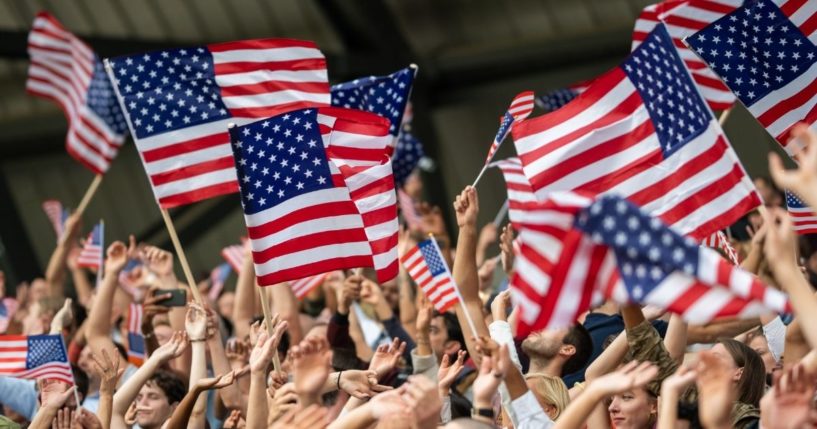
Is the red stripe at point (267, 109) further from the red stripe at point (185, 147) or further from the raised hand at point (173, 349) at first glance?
the raised hand at point (173, 349)

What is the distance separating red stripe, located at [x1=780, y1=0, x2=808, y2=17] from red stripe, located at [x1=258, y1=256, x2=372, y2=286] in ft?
9.41

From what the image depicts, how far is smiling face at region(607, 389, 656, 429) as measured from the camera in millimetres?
5891

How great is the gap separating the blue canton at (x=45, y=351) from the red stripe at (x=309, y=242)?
1.49 meters

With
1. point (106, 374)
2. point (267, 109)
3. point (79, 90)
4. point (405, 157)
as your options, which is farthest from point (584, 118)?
point (79, 90)

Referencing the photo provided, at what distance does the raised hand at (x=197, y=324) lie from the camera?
760 cm

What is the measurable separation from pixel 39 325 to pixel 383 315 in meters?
2.97

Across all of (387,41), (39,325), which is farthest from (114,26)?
(39,325)

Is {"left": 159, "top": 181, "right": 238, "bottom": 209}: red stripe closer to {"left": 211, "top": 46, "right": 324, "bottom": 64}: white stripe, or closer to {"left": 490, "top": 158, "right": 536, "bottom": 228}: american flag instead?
{"left": 211, "top": 46, "right": 324, "bottom": 64}: white stripe

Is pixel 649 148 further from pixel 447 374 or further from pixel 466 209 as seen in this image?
pixel 447 374

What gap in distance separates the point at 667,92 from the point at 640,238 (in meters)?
2.80

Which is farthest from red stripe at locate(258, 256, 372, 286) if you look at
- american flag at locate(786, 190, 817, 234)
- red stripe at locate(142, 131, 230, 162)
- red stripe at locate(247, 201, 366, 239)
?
american flag at locate(786, 190, 817, 234)

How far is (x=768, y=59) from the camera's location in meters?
7.72

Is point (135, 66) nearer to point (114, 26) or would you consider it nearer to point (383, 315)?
point (383, 315)

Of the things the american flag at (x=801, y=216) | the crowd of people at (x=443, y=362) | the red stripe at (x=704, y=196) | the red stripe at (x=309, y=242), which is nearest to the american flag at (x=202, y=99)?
the crowd of people at (x=443, y=362)
